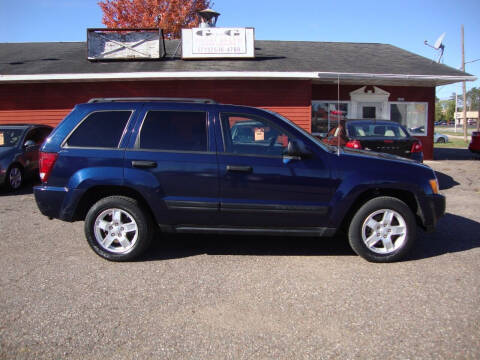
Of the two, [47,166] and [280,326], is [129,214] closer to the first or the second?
[47,166]

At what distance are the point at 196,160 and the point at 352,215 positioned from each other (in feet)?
6.26

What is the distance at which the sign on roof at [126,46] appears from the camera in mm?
12453

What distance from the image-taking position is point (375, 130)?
8117 millimetres

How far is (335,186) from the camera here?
409 cm

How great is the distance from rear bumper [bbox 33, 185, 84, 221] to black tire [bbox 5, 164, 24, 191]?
15.5 feet

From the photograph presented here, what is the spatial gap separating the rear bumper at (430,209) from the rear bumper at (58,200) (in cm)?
384

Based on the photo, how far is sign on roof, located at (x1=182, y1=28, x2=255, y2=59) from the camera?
1222cm

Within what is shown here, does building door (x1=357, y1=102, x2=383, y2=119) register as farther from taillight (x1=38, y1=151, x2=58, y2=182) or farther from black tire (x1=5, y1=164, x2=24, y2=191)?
taillight (x1=38, y1=151, x2=58, y2=182)

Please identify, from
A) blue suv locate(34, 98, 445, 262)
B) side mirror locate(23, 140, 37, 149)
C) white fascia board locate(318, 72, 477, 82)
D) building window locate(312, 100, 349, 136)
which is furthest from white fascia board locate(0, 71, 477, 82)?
blue suv locate(34, 98, 445, 262)

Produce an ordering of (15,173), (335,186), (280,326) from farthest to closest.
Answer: (15,173), (335,186), (280,326)

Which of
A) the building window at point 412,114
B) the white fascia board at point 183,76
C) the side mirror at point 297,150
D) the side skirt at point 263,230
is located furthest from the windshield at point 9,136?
the building window at point 412,114

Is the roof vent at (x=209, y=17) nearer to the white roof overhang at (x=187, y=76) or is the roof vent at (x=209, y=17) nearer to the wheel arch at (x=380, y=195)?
the white roof overhang at (x=187, y=76)

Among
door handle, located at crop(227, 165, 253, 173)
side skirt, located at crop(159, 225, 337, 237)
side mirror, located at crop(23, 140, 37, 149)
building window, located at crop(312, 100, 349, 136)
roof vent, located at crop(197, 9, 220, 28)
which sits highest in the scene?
roof vent, located at crop(197, 9, 220, 28)

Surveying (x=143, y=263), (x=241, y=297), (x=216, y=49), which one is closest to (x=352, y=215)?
(x=241, y=297)
